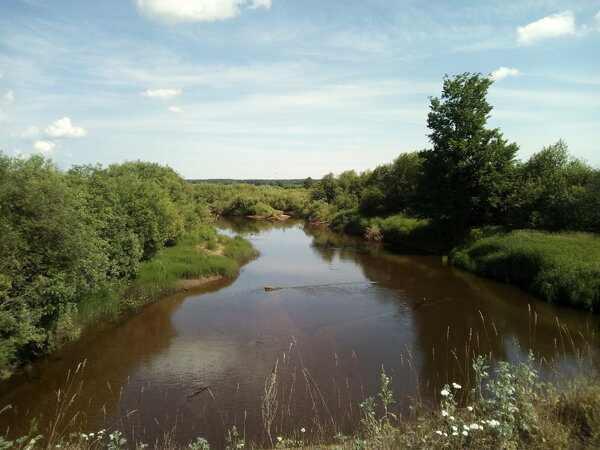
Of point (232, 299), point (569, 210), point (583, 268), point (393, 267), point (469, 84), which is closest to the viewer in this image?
point (583, 268)

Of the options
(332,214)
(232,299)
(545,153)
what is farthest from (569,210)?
(332,214)

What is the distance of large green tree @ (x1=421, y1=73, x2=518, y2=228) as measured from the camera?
32812mm

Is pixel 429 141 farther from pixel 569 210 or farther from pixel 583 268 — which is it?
pixel 583 268

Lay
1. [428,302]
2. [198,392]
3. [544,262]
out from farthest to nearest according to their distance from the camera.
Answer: [544,262], [428,302], [198,392]

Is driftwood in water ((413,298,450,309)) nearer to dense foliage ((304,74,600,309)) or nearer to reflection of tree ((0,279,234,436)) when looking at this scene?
dense foliage ((304,74,600,309))

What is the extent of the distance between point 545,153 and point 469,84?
8293 millimetres

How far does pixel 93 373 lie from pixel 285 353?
649 cm

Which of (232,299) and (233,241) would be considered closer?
(232,299)

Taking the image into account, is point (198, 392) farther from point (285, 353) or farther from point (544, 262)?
point (544, 262)

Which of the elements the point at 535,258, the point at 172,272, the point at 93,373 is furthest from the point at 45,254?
the point at 535,258

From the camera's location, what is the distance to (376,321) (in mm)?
18375

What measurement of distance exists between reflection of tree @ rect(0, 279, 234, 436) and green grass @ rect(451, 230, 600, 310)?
19.0 meters

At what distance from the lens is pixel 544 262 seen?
74.7 feet

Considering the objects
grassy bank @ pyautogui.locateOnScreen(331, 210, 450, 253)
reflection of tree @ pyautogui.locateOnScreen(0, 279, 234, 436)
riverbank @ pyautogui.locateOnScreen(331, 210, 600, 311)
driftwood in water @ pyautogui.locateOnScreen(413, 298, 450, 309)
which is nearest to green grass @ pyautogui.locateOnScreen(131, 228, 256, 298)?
reflection of tree @ pyautogui.locateOnScreen(0, 279, 234, 436)
